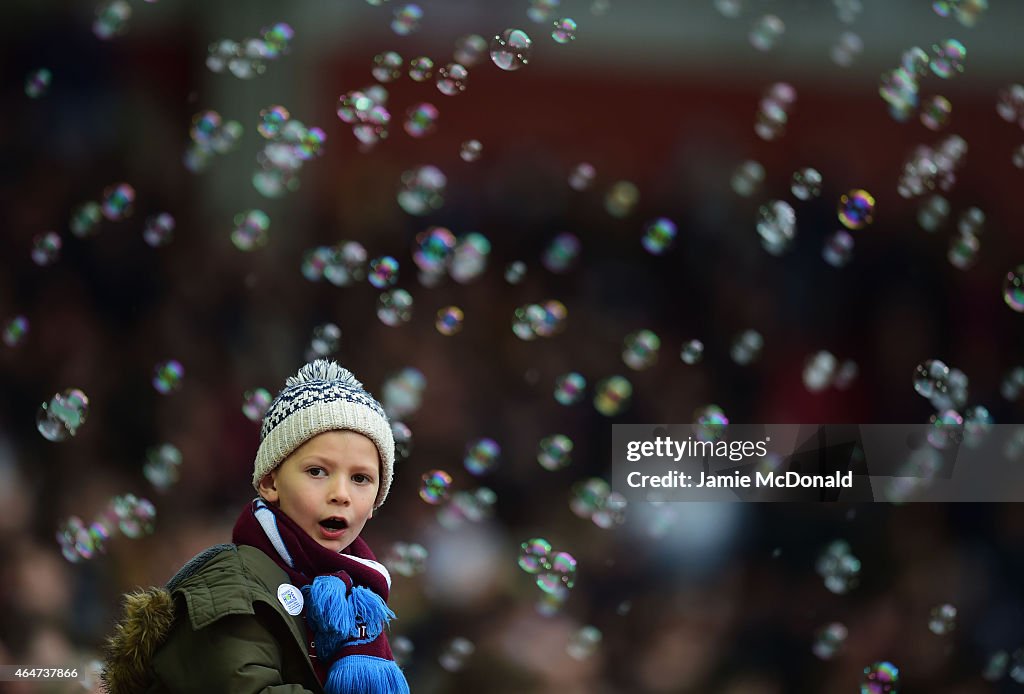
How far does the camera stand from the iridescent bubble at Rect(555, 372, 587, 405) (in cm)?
307

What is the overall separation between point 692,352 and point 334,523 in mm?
1706

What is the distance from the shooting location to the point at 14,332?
2.92 metres

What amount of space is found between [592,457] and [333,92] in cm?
119

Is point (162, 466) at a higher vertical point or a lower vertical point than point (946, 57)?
lower

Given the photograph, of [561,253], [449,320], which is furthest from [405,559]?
[561,253]

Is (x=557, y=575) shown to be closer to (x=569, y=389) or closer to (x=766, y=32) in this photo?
(x=569, y=389)

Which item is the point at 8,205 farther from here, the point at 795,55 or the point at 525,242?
the point at 795,55

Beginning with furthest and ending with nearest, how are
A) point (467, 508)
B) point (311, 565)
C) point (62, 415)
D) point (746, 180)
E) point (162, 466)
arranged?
point (746, 180), point (467, 508), point (162, 466), point (62, 415), point (311, 565)

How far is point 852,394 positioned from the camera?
129 inches

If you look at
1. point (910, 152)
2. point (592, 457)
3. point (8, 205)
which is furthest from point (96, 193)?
point (910, 152)

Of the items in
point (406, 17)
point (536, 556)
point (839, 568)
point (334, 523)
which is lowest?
point (839, 568)

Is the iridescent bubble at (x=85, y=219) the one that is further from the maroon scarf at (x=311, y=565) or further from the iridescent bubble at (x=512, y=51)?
the maroon scarf at (x=311, y=565)

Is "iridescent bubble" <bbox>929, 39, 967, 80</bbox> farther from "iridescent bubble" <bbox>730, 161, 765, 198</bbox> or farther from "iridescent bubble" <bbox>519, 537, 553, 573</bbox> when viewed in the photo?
"iridescent bubble" <bbox>519, 537, 553, 573</bbox>

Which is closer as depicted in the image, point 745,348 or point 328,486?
point 328,486
